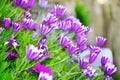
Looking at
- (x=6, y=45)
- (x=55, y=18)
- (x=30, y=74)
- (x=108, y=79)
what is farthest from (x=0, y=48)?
(x=108, y=79)

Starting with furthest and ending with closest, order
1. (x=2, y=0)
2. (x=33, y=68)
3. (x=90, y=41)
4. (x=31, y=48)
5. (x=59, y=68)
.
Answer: (x=90, y=41)
(x=2, y=0)
(x=59, y=68)
(x=33, y=68)
(x=31, y=48)

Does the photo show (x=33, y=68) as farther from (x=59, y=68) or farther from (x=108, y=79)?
(x=108, y=79)

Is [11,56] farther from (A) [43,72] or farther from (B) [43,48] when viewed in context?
(A) [43,72]

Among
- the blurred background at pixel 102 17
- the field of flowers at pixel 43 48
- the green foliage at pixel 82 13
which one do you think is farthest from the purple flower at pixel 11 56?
the green foliage at pixel 82 13

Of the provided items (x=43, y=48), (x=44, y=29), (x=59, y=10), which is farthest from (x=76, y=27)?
(x=43, y=48)

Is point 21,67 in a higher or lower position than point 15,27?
lower

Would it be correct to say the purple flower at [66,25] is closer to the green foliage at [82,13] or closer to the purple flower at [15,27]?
the purple flower at [15,27]

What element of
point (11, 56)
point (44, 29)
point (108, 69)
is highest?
point (44, 29)

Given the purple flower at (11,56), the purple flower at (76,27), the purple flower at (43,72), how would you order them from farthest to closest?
1. the purple flower at (76,27)
2. the purple flower at (11,56)
3. the purple flower at (43,72)
